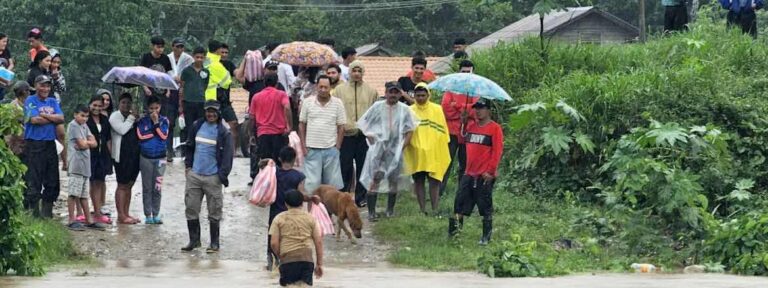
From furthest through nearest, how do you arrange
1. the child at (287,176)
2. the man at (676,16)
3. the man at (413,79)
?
the man at (676,16)
the man at (413,79)
the child at (287,176)

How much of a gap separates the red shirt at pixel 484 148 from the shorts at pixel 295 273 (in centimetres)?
422

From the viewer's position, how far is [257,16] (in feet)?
201

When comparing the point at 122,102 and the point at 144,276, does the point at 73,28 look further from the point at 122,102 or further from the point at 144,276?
the point at 144,276

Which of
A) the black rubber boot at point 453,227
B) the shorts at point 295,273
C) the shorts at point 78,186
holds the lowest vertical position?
the black rubber boot at point 453,227

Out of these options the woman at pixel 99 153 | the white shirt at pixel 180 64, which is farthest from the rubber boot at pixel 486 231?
the white shirt at pixel 180 64

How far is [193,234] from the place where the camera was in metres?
16.0

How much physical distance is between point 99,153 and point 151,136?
2.05 ft

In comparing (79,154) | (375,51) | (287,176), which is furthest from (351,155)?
(375,51)

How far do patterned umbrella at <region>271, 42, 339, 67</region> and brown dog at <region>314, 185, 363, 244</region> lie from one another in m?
2.96

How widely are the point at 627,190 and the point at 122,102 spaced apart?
5.82m

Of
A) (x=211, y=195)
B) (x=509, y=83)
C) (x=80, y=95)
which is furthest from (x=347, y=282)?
(x=80, y=95)

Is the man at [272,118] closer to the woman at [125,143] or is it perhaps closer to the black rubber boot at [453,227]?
the woman at [125,143]

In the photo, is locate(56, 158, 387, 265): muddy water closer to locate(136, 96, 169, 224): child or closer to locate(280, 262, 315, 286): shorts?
locate(136, 96, 169, 224): child

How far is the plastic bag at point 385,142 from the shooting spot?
17.4 metres
